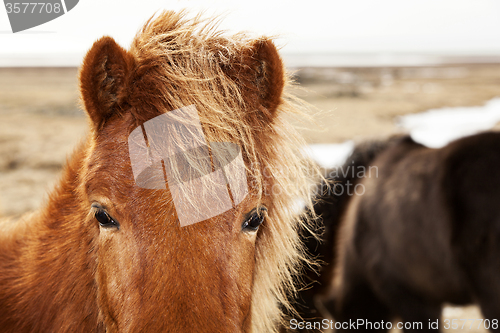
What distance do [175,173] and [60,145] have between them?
9.67 m

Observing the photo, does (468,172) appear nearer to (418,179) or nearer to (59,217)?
(418,179)

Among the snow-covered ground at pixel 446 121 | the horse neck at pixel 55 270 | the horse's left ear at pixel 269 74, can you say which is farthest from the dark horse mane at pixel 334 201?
the snow-covered ground at pixel 446 121

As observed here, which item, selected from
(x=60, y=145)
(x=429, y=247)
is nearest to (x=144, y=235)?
(x=429, y=247)

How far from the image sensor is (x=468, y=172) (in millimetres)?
2248

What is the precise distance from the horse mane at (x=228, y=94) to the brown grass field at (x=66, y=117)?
1.32 m

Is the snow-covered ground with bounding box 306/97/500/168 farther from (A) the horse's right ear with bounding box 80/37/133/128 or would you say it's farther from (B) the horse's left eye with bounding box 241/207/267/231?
(A) the horse's right ear with bounding box 80/37/133/128

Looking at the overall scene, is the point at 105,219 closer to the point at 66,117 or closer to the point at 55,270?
the point at 55,270

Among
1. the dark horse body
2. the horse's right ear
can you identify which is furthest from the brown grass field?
the horse's right ear

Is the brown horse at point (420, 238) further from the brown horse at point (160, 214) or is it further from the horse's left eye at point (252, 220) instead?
the horse's left eye at point (252, 220)

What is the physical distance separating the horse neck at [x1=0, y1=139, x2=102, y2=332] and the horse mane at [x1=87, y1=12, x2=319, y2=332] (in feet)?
1.43

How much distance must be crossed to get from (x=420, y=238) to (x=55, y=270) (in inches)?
90.9

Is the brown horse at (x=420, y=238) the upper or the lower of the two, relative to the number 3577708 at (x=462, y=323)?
upper

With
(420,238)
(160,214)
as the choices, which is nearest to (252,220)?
(160,214)

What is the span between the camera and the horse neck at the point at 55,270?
46.3 inches
